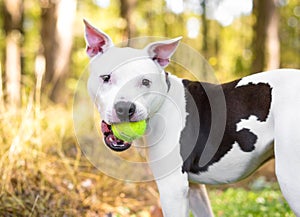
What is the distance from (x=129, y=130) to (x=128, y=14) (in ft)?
32.5

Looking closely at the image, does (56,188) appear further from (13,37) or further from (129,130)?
(13,37)

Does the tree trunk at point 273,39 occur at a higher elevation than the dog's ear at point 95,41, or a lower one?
lower

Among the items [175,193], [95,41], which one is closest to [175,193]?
[175,193]

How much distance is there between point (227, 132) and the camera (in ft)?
9.84

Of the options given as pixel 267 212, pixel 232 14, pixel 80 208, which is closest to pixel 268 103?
pixel 267 212

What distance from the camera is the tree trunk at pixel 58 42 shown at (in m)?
10.8

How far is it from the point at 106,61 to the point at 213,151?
0.89 m

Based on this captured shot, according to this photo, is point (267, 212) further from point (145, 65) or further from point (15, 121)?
point (15, 121)

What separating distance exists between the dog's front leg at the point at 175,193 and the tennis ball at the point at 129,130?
344 millimetres

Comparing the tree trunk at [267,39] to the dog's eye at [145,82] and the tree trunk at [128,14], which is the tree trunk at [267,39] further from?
the dog's eye at [145,82]

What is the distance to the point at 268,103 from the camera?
2842 millimetres

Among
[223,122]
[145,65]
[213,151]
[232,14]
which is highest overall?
[145,65]

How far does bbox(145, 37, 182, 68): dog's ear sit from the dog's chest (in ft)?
1.04

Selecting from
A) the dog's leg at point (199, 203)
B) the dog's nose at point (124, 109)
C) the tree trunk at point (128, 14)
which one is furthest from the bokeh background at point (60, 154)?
the dog's nose at point (124, 109)
